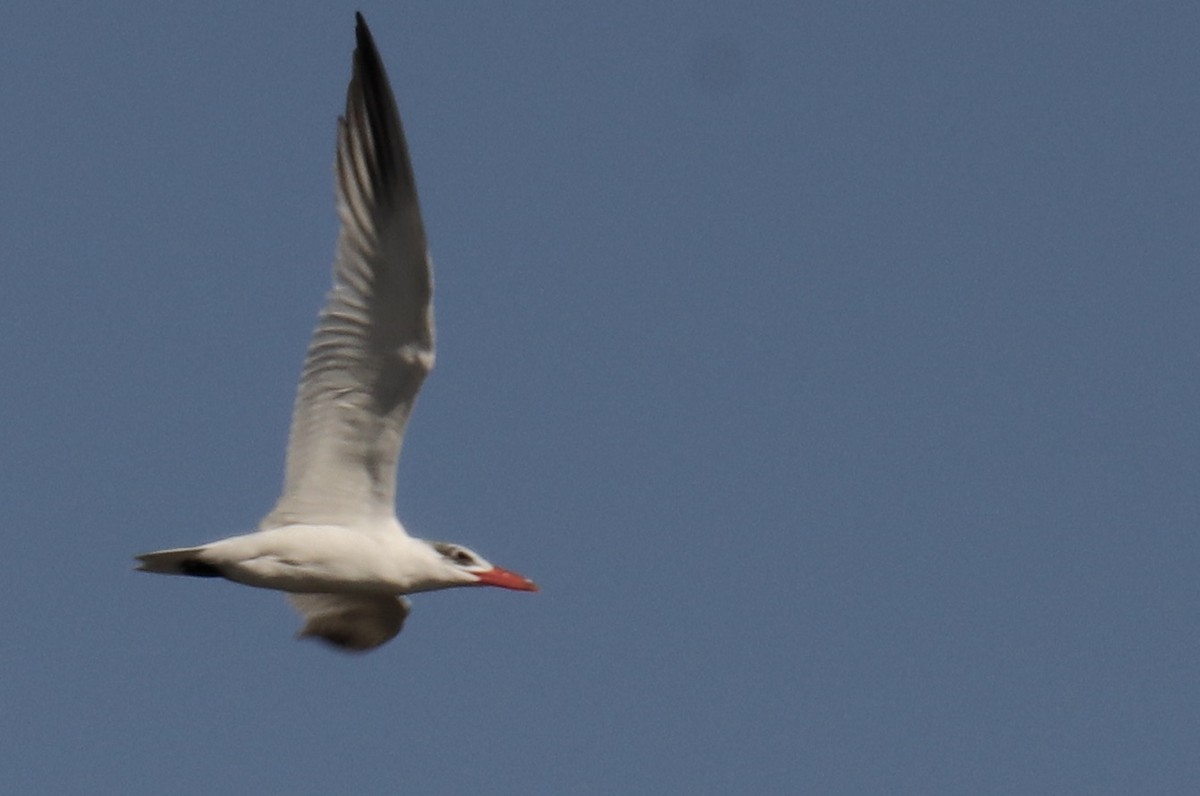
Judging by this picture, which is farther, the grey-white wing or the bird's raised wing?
the grey-white wing

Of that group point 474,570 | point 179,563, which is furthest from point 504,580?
point 179,563

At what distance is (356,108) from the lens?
14812 millimetres

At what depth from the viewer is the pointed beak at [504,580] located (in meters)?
15.5

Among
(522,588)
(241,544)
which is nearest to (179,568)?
(241,544)

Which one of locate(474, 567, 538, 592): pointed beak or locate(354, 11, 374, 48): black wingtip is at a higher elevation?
locate(354, 11, 374, 48): black wingtip

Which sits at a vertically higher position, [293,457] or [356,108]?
[356,108]

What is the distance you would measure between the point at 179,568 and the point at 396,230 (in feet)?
8.01

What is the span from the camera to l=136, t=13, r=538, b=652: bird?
573 inches

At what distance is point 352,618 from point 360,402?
2.16 m

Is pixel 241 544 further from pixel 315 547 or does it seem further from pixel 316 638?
pixel 316 638

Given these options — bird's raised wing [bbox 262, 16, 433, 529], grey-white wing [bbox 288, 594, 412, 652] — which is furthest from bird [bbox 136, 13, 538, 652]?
grey-white wing [bbox 288, 594, 412, 652]

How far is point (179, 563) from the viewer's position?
1455 centimetres

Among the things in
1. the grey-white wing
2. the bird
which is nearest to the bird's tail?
the bird

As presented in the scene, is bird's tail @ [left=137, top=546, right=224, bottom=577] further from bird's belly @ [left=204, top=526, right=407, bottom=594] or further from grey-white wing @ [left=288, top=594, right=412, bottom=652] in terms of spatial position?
grey-white wing @ [left=288, top=594, right=412, bottom=652]
